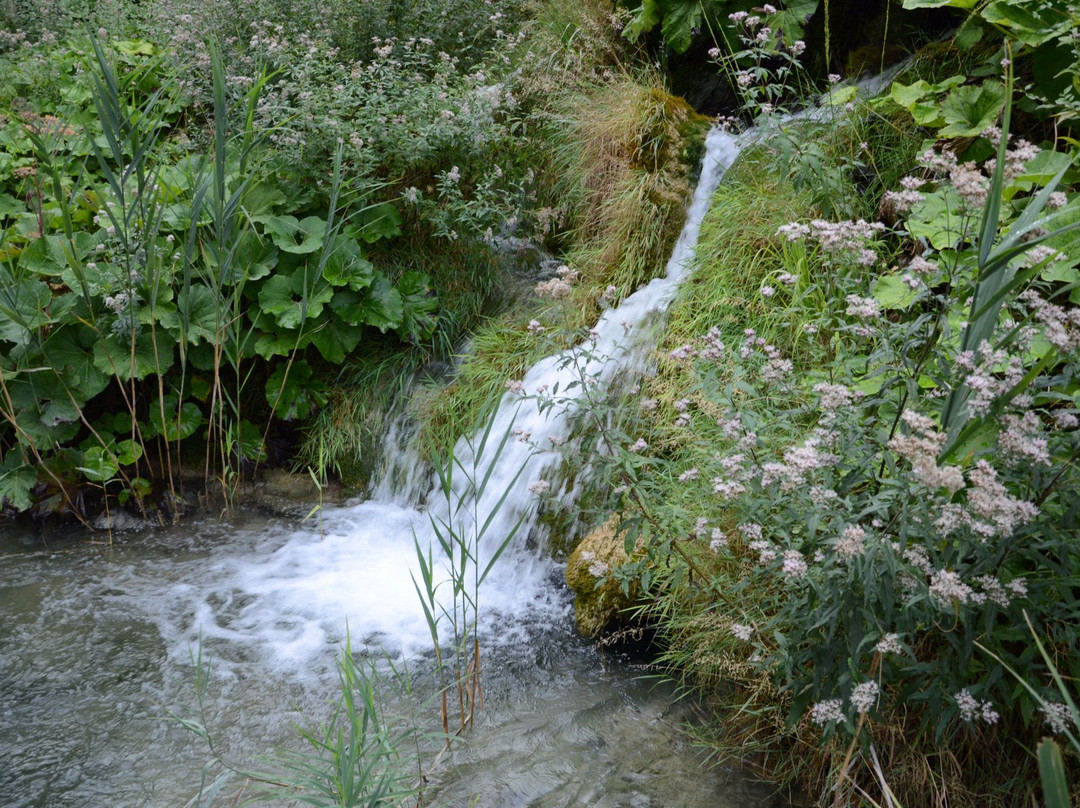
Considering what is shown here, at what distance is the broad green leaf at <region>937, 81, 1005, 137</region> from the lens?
3076 millimetres

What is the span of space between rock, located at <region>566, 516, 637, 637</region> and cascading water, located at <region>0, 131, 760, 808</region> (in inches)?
4.0

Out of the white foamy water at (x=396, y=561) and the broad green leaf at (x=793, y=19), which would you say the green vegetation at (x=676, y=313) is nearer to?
the broad green leaf at (x=793, y=19)

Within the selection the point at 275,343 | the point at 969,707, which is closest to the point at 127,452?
the point at 275,343

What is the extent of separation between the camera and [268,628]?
3160mm

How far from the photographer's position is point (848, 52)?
15.3 ft

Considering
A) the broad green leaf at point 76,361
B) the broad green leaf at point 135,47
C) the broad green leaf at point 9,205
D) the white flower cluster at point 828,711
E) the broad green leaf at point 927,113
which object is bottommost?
the broad green leaf at point 76,361

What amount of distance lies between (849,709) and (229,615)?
246 centimetres

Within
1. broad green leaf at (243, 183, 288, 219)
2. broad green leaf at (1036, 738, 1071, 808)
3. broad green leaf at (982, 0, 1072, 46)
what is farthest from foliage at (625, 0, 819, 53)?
broad green leaf at (1036, 738, 1071, 808)

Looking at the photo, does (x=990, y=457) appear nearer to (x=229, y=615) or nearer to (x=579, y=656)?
(x=579, y=656)

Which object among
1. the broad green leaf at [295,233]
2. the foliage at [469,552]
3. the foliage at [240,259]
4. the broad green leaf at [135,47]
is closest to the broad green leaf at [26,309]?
the foliage at [240,259]

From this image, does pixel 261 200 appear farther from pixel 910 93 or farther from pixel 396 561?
pixel 910 93

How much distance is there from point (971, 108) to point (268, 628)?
3444 mm

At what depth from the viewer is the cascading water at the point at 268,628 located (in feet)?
8.00

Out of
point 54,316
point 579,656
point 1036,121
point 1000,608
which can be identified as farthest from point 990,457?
point 54,316
